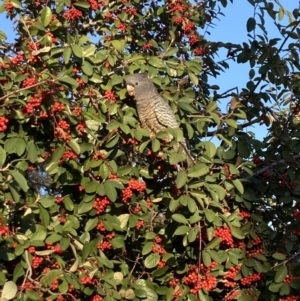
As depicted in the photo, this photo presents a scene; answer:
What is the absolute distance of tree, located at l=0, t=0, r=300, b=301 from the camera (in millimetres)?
A: 2697

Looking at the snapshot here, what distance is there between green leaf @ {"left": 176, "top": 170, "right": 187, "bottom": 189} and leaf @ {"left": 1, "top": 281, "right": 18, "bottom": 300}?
80 centimetres

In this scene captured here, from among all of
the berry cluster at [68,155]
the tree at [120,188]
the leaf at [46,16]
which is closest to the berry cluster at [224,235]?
the tree at [120,188]

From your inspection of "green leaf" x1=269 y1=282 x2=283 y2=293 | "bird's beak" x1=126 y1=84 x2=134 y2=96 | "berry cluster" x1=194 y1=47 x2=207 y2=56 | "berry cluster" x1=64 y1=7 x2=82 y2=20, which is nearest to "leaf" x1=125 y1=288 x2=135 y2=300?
"green leaf" x1=269 y1=282 x2=283 y2=293

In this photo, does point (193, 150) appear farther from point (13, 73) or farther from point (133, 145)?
point (13, 73)

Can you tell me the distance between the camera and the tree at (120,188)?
2.70 metres

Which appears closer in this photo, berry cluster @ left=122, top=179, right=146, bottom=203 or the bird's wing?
berry cluster @ left=122, top=179, right=146, bottom=203

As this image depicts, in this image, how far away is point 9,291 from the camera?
234 centimetres

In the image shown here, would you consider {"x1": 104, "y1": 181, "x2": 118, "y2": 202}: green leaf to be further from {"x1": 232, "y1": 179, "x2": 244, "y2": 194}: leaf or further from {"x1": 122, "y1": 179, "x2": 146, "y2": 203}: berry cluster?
{"x1": 232, "y1": 179, "x2": 244, "y2": 194}: leaf

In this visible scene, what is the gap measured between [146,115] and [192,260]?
2.83 ft

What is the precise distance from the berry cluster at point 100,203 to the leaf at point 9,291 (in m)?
0.60

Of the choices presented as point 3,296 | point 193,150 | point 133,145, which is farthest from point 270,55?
point 3,296

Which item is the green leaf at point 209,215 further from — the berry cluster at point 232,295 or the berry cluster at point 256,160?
the berry cluster at point 256,160

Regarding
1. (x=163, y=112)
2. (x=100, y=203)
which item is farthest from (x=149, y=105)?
(x=100, y=203)

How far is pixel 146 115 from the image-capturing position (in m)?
3.51
